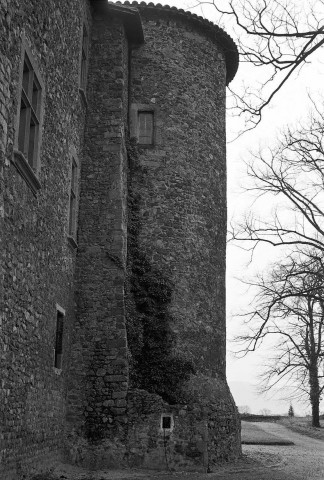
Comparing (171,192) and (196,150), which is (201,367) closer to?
(171,192)

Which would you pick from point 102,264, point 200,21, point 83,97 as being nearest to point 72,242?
point 102,264

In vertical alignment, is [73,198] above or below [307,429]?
above

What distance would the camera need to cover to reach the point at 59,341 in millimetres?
14406

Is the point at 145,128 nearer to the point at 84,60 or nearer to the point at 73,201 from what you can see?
the point at 84,60

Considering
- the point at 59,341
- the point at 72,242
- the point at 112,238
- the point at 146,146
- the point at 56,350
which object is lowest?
the point at 56,350

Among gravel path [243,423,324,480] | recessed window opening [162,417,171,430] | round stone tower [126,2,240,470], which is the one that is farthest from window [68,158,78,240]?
gravel path [243,423,324,480]

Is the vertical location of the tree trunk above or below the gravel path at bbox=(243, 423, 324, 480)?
above

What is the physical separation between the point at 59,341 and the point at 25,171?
4.89 m

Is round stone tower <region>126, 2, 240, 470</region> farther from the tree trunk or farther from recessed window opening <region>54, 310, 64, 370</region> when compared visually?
the tree trunk

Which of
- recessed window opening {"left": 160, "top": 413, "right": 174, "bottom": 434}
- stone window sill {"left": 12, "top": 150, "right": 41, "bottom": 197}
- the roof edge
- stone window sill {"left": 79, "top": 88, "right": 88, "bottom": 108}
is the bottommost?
recessed window opening {"left": 160, "top": 413, "right": 174, "bottom": 434}

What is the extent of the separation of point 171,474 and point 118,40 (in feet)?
36.0

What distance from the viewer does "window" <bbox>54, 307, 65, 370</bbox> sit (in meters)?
14.2

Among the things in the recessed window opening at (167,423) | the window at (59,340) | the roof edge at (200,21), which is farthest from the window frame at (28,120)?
the roof edge at (200,21)

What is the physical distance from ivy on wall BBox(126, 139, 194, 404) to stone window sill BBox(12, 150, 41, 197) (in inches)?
227
